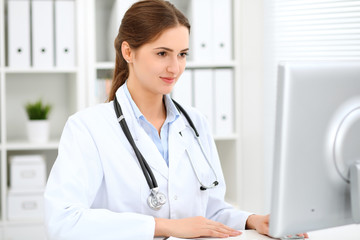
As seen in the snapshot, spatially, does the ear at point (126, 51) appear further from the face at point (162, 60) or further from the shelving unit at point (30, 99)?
the shelving unit at point (30, 99)

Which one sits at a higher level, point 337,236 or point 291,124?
point 291,124

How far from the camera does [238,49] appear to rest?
2.71 meters

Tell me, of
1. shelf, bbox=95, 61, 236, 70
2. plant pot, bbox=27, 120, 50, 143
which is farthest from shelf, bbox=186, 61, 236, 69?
plant pot, bbox=27, 120, 50, 143

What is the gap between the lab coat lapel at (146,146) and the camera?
4.76 feet

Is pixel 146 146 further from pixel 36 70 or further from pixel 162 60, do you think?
pixel 36 70

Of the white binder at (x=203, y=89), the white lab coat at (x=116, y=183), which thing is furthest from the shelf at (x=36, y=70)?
the white lab coat at (x=116, y=183)

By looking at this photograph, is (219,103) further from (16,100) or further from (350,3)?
(16,100)

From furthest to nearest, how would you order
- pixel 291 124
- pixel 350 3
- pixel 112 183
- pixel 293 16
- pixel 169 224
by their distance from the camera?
pixel 293 16 < pixel 350 3 < pixel 112 183 < pixel 169 224 < pixel 291 124

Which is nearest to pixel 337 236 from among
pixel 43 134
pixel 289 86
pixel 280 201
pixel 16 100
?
pixel 280 201

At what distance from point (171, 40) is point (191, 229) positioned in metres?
0.58

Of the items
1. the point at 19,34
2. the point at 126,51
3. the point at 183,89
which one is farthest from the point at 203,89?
the point at 126,51

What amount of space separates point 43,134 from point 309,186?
198cm

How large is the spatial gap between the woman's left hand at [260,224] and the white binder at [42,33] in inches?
62.7

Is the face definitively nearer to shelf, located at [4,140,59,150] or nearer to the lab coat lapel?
the lab coat lapel
